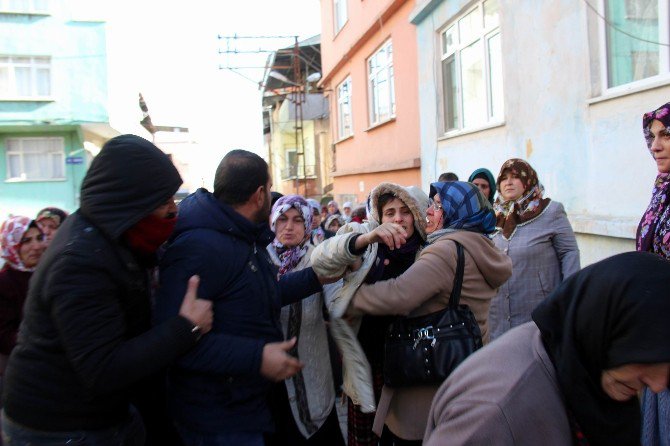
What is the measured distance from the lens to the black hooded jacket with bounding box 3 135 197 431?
1.59 m

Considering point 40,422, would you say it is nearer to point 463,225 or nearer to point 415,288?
point 415,288

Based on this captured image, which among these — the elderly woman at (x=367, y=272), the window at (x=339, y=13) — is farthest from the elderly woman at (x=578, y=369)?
the window at (x=339, y=13)

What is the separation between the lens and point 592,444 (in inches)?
46.2

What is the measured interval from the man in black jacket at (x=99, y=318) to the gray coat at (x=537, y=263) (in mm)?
2556

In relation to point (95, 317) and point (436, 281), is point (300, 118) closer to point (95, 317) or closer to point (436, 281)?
point (436, 281)

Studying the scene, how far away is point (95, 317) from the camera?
1597 millimetres

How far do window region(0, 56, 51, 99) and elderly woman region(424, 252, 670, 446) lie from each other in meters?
23.5

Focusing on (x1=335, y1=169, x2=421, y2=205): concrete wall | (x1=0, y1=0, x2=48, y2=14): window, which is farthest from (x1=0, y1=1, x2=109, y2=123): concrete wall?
(x1=335, y1=169, x2=421, y2=205): concrete wall

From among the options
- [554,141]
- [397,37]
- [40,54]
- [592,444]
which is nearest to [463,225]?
[592,444]

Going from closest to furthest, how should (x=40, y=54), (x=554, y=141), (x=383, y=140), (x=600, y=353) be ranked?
(x=600, y=353)
(x=554, y=141)
(x=383, y=140)
(x=40, y=54)

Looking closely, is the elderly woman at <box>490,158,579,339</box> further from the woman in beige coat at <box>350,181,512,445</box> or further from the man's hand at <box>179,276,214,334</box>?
the man's hand at <box>179,276,214,334</box>

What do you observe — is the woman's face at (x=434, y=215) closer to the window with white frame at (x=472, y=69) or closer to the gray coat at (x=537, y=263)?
the gray coat at (x=537, y=263)

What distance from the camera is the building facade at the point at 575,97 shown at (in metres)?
4.37

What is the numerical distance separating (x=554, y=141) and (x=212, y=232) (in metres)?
4.60
